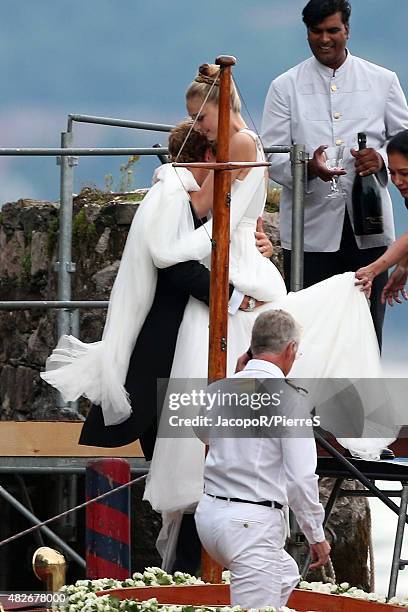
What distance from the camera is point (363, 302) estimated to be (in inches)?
280

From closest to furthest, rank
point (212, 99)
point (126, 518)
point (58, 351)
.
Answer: point (126, 518) < point (212, 99) < point (58, 351)

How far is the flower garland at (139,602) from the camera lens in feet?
18.0

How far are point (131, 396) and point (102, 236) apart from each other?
2314 millimetres

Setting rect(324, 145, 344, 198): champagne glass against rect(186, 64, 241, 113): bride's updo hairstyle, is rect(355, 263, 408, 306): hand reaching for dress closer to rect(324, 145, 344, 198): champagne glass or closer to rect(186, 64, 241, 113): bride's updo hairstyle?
rect(324, 145, 344, 198): champagne glass

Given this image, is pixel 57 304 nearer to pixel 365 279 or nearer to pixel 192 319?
pixel 192 319

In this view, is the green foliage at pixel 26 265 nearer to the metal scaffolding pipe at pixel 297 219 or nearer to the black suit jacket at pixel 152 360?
the metal scaffolding pipe at pixel 297 219

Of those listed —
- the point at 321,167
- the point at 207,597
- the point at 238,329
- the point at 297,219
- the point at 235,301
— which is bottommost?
the point at 207,597

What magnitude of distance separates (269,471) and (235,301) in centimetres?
147

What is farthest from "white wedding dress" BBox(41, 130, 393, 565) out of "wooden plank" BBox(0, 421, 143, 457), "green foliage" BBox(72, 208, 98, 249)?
"green foliage" BBox(72, 208, 98, 249)

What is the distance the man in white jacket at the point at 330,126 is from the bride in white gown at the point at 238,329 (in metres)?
0.57

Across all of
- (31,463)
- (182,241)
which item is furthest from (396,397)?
(31,463)

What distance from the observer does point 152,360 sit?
7.14 meters

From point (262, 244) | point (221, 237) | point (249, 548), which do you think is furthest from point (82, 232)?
point (249, 548)

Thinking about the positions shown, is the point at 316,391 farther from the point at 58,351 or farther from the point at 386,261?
the point at 58,351
